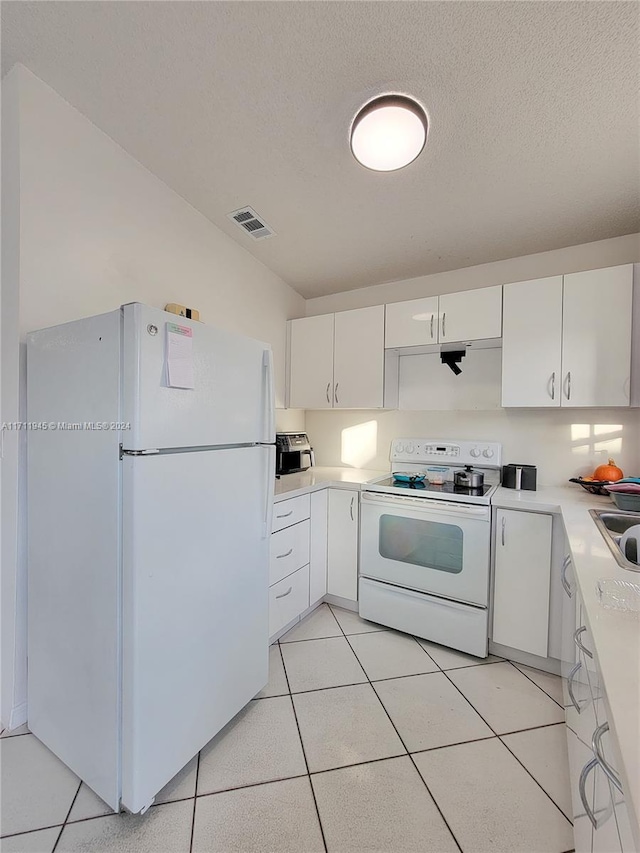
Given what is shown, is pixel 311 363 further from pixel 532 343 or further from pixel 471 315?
pixel 532 343

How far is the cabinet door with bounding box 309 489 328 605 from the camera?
93.0 inches

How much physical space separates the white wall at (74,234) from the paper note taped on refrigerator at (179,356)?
0.71m

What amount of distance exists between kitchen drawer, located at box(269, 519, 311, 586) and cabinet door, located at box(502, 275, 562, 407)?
149cm

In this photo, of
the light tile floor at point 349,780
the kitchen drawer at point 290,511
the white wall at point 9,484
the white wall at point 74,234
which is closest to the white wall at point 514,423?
the kitchen drawer at point 290,511

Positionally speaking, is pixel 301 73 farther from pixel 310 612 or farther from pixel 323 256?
pixel 310 612

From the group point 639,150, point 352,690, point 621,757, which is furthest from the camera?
point 352,690

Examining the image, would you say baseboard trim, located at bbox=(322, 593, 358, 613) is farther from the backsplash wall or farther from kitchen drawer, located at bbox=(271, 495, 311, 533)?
the backsplash wall

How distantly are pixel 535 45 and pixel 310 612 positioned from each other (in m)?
2.98

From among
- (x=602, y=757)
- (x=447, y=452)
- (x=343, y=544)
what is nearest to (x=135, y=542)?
(x=602, y=757)

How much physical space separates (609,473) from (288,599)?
2003mm

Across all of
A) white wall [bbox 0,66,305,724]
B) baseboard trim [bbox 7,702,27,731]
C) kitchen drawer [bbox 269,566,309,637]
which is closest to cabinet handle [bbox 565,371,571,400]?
kitchen drawer [bbox 269,566,309,637]

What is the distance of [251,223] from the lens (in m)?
2.26

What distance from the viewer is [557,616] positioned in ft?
6.02

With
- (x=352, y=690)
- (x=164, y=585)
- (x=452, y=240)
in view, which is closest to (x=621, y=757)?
(x=164, y=585)
